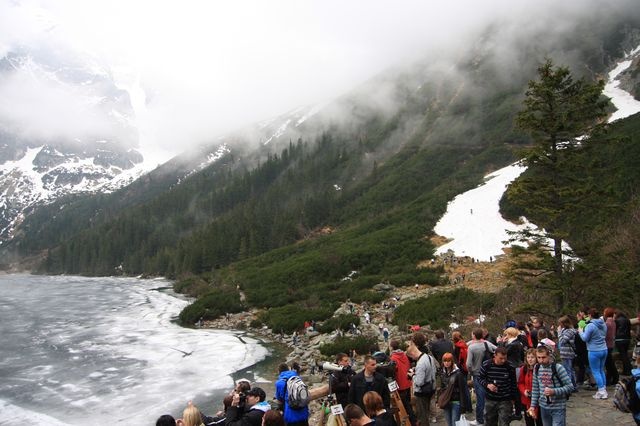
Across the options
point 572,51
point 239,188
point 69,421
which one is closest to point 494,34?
point 572,51

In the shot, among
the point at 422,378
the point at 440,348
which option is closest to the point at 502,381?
the point at 422,378

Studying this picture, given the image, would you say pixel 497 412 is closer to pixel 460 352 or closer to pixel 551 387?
pixel 551 387

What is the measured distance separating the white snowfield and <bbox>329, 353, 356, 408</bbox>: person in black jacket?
34.5m

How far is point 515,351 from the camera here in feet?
30.7

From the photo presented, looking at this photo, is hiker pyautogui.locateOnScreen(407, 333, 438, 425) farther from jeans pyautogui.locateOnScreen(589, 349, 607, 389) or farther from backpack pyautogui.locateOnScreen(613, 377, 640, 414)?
jeans pyautogui.locateOnScreen(589, 349, 607, 389)

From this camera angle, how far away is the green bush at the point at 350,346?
2670 centimetres

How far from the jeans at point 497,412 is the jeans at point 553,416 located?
0.63 meters

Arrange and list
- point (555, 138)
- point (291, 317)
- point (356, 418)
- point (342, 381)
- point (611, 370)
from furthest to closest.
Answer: point (291, 317), point (555, 138), point (611, 370), point (342, 381), point (356, 418)

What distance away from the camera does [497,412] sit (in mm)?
8531

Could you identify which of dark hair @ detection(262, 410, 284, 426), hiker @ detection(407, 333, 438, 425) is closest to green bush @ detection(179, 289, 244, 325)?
hiker @ detection(407, 333, 438, 425)

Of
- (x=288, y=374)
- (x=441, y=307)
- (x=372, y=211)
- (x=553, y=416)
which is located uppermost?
(x=372, y=211)

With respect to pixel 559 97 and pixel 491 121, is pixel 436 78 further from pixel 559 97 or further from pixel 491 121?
pixel 559 97

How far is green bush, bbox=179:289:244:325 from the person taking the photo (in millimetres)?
43656

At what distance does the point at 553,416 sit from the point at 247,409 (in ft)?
17.3
